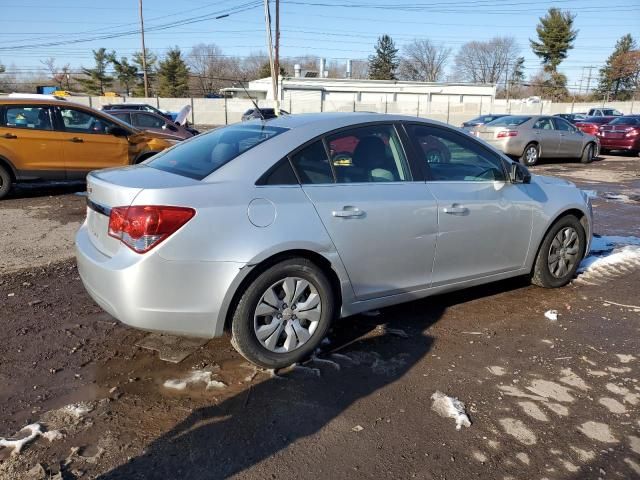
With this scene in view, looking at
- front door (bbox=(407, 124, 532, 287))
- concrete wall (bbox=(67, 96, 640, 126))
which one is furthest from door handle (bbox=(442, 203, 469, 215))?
concrete wall (bbox=(67, 96, 640, 126))

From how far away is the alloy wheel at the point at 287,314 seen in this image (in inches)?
131

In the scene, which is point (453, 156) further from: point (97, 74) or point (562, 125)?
point (97, 74)

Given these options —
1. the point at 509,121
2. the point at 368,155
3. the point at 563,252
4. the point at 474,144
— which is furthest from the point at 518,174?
the point at 509,121

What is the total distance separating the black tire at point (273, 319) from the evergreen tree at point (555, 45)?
261ft

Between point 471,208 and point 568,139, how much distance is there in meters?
14.6

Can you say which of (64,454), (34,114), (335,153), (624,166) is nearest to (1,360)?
(64,454)

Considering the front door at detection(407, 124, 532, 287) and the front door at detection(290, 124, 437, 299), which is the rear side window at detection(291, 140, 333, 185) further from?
the front door at detection(407, 124, 532, 287)

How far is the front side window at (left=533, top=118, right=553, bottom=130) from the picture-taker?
16.1m

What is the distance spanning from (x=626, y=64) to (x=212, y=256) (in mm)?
92958

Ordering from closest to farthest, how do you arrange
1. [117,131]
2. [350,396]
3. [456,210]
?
1. [350,396]
2. [456,210]
3. [117,131]

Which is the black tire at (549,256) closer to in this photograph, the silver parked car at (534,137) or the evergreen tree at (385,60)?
the silver parked car at (534,137)

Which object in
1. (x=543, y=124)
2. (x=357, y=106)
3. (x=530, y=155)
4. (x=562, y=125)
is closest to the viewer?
(x=530, y=155)

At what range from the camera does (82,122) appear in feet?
30.7

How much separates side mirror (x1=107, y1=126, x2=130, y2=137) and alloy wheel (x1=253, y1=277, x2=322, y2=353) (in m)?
7.45
